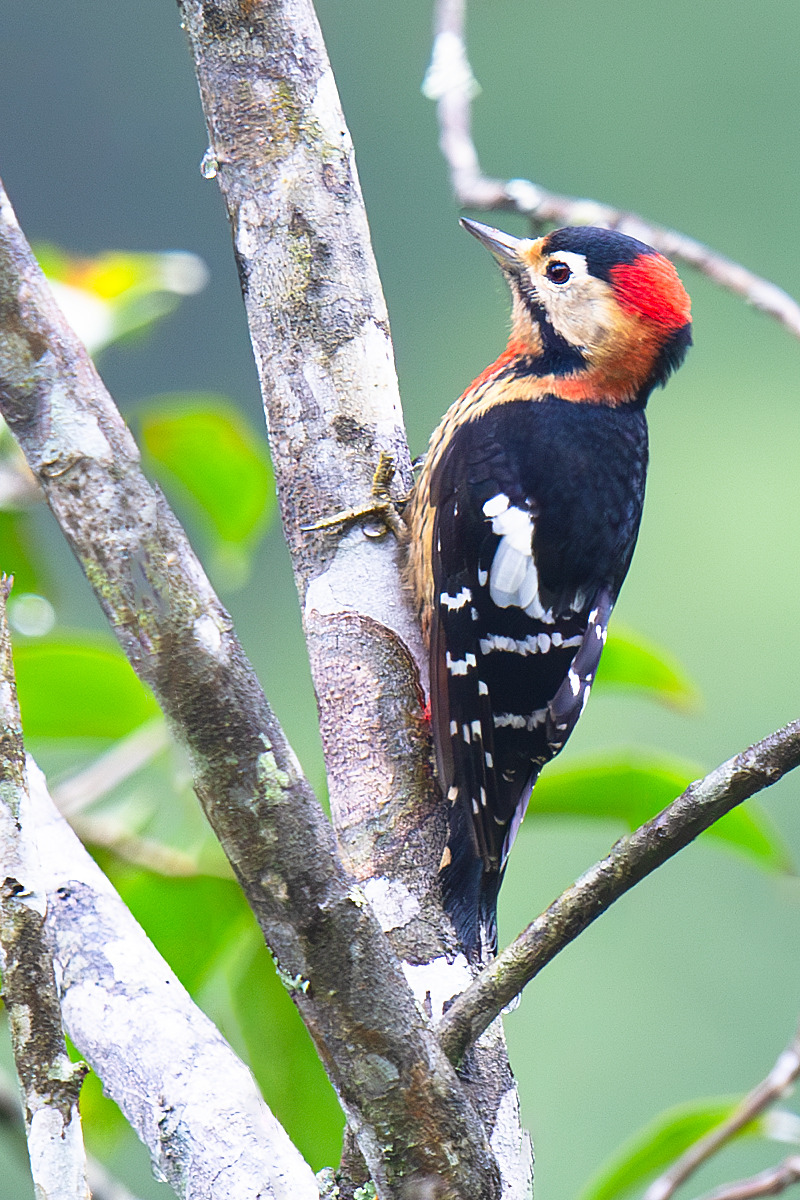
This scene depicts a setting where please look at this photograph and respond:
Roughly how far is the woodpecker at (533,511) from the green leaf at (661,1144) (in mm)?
451

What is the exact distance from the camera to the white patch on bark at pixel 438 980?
1.20 metres

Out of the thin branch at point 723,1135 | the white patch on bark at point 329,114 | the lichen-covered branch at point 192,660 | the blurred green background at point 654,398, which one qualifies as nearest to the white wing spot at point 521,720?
the thin branch at point 723,1135

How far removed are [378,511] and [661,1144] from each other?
0.93 metres

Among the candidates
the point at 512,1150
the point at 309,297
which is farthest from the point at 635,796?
the point at 309,297

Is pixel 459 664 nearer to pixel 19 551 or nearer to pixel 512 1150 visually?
pixel 512 1150

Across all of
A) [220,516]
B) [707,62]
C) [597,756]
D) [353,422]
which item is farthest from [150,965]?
[707,62]

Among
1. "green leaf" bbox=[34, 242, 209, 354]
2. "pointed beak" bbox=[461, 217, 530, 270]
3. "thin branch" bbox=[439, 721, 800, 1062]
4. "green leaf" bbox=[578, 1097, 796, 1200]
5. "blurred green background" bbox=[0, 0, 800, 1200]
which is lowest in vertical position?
"green leaf" bbox=[578, 1097, 796, 1200]

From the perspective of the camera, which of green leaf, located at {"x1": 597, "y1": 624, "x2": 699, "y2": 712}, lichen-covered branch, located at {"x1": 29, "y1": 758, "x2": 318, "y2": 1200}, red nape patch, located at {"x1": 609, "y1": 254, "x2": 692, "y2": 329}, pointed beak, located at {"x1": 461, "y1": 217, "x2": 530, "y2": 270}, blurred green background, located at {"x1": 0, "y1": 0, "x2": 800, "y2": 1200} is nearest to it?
lichen-covered branch, located at {"x1": 29, "y1": 758, "x2": 318, "y2": 1200}

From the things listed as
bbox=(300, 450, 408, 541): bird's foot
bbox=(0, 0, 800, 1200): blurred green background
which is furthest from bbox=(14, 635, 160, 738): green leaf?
bbox=(0, 0, 800, 1200): blurred green background

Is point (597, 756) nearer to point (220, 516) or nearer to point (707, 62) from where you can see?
point (220, 516)

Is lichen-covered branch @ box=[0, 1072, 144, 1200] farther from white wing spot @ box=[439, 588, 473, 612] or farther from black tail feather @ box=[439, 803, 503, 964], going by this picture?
white wing spot @ box=[439, 588, 473, 612]

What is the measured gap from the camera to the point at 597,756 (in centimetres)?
173

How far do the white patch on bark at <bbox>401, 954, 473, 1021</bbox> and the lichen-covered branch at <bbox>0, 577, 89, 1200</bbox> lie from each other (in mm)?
376

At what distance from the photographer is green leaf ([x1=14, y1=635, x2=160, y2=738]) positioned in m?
1.83
